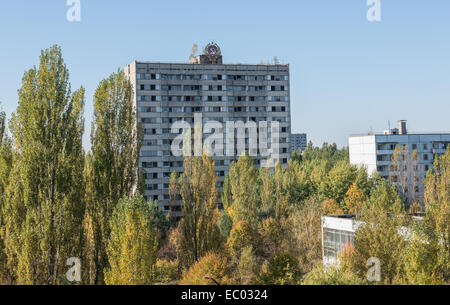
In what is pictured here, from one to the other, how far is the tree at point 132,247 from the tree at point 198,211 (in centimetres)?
1744

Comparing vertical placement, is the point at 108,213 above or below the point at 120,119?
below

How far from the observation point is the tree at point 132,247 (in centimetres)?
2869

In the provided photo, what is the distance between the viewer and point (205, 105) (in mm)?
92875

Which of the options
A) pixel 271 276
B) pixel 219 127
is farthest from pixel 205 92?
pixel 271 276

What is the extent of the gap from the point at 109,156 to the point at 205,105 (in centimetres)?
5767

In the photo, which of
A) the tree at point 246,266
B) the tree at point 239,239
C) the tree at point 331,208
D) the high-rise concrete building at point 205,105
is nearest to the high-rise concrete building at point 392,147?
the high-rise concrete building at point 205,105

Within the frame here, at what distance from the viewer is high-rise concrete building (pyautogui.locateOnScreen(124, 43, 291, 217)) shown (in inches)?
3519

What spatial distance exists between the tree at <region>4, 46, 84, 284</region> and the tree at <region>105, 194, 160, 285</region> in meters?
3.12

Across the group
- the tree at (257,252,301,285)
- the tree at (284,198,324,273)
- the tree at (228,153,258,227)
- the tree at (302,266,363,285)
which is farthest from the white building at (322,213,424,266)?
the tree at (302,266,363,285)

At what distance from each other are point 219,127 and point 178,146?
863 centimetres

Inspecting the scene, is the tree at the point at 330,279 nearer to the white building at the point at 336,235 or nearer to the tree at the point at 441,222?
the tree at the point at 441,222

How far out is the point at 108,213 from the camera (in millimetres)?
34469

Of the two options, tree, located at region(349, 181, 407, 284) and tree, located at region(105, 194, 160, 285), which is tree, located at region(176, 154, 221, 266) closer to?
tree, located at region(349, 181, 407, 284)
